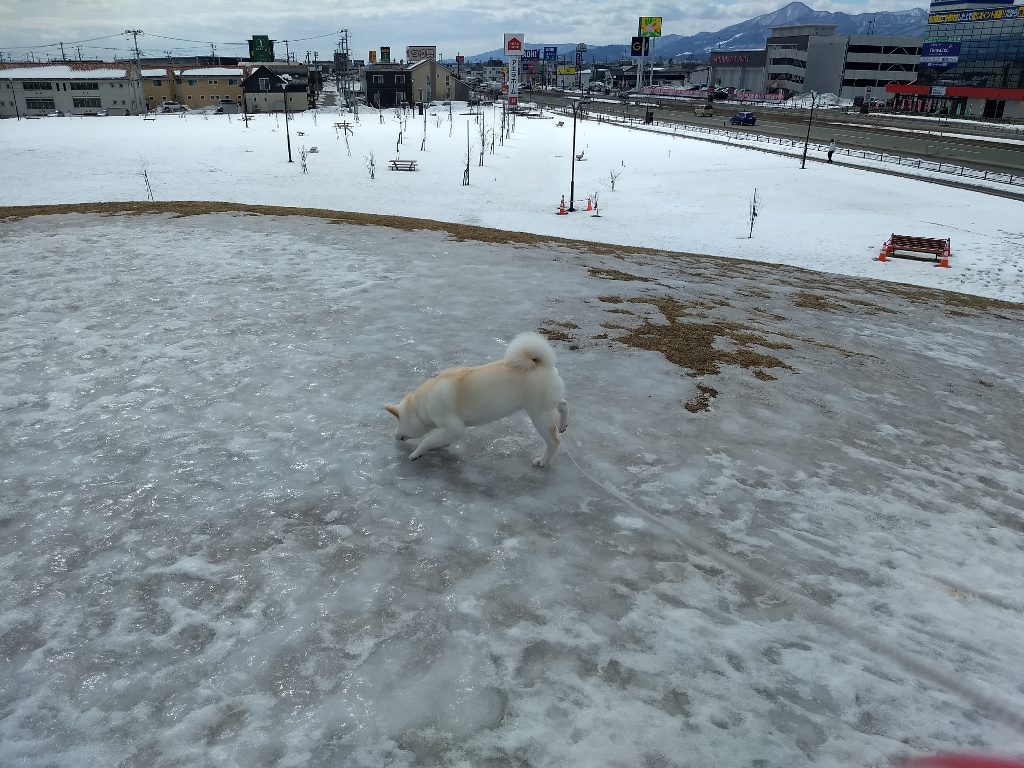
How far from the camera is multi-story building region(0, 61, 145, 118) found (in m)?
93.3

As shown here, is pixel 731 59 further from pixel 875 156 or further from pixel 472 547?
pixel 472 547

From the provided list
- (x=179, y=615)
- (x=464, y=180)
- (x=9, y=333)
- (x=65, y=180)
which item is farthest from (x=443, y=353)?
(x=65, y=180)

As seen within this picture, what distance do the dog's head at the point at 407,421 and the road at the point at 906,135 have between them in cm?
4887

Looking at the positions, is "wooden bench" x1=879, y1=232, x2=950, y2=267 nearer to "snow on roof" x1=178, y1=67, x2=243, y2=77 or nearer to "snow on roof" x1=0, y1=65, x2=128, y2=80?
"snow on roof" x1=0, y1=65, x2=128, y2=80

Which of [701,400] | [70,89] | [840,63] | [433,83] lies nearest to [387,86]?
[433,83]

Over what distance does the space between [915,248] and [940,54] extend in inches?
3348

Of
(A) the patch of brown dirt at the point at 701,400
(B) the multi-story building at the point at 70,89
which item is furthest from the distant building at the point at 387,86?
(A) the patch of brown dirt at the point at 701,400

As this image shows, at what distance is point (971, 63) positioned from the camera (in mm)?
86062

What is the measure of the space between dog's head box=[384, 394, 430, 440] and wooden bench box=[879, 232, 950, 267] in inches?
1012

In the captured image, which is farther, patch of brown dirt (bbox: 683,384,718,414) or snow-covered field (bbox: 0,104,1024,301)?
snow-covered field (bbox: 0,104,1024,301)

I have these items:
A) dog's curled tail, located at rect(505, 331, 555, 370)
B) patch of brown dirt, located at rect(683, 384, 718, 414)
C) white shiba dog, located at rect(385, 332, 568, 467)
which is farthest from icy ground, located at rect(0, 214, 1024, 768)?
dog's curled tail, located at rect(505, 331, 555, 370)

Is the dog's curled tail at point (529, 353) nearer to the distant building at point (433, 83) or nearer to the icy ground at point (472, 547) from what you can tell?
the icy ground at point (472, 547)

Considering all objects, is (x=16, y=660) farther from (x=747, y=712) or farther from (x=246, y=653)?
(x=747, y=712)

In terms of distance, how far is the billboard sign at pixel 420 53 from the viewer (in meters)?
122
